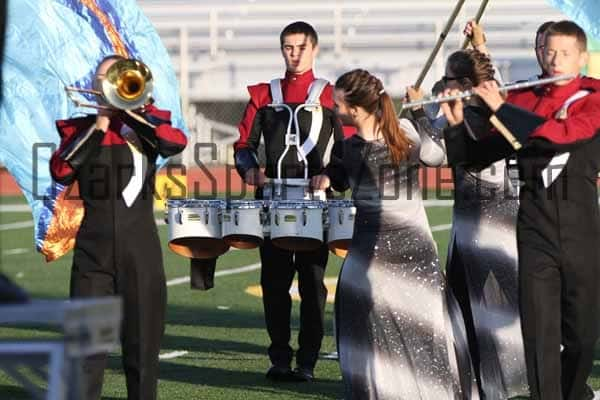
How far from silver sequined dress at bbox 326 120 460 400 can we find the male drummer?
1.83 m

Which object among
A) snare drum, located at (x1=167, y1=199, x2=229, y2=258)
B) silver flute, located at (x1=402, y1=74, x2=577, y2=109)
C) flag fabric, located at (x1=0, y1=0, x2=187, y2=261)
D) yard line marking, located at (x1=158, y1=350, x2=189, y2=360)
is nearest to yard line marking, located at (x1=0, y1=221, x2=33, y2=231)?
flag fabric, located at (x1=0, y1=0, x2=187, y2=261)

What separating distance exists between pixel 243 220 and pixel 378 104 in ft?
5.11

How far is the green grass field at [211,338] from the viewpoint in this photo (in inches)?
312

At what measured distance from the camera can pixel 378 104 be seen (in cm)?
646

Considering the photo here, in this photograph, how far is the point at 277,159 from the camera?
27.7 feet

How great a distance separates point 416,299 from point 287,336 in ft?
6.59

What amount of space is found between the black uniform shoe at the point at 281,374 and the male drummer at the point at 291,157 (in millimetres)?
14

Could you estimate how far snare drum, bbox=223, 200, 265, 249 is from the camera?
7.81m

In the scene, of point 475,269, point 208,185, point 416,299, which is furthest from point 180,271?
point 208,185

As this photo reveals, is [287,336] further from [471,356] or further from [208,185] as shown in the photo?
[208,185]

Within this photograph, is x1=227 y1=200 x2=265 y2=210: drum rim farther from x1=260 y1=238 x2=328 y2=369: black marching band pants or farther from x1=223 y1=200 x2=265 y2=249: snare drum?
x1=260 y1=238 x2=328 y2=369: black marching band pants

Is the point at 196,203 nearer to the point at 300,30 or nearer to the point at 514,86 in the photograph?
the point at 300,30

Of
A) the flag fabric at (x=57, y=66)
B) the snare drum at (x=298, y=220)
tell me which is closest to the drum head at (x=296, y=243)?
the snare drum at (x=298, y=220)

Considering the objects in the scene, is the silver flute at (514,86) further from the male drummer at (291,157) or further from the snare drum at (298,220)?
the male drummer at (291,157)
